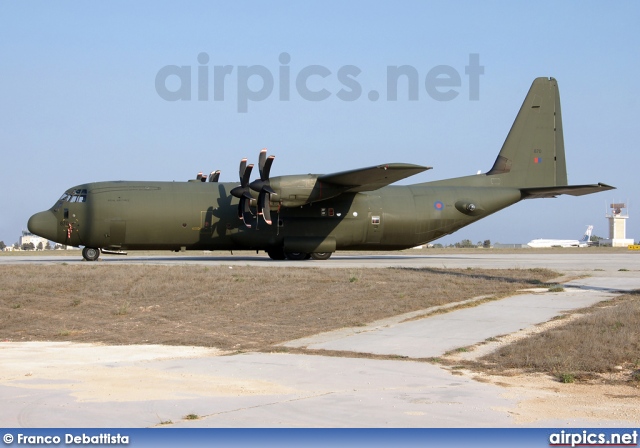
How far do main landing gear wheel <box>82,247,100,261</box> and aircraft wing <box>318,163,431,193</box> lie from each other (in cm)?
1081

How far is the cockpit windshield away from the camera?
1313 inches

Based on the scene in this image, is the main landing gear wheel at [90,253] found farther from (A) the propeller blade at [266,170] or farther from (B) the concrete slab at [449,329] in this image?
(B) the concrete slab at [449,329]

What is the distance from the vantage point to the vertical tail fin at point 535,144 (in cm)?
3994

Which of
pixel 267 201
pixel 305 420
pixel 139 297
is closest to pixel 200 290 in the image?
pixel 139 297

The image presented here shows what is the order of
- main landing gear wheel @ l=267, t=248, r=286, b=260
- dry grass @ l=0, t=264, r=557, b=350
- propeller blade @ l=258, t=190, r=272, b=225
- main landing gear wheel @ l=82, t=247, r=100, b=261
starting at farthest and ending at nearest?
1. main landing gear wheel @ l=267, t=248, r=286, b=260
2. main landing gear wheel @ l=82, t=247, r=100, b=261
3. propeller blade @ l=258, t=190, r=272, b=225
4. dry grass @ l=0, t=264, r=557, b=350

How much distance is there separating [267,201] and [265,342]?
18716mm

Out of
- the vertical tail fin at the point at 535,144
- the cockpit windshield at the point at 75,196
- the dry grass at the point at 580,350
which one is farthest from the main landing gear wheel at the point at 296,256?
the dry grass at the point at 580,350

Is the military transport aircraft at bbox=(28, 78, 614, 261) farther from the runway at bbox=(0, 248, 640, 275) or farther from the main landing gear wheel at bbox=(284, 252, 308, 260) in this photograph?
the runway at bbox=(0, 248, 640, 275)

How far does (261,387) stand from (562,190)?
99.2ft

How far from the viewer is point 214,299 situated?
19.9 meters

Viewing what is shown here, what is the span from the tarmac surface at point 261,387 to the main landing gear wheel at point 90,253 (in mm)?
19515

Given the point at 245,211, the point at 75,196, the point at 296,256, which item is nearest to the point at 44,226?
the point at 75,196

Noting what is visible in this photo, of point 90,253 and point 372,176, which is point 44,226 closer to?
point 90,253

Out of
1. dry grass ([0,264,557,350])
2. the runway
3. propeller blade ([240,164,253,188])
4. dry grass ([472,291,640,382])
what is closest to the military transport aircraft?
propeller blade ([240,164,253,188])
